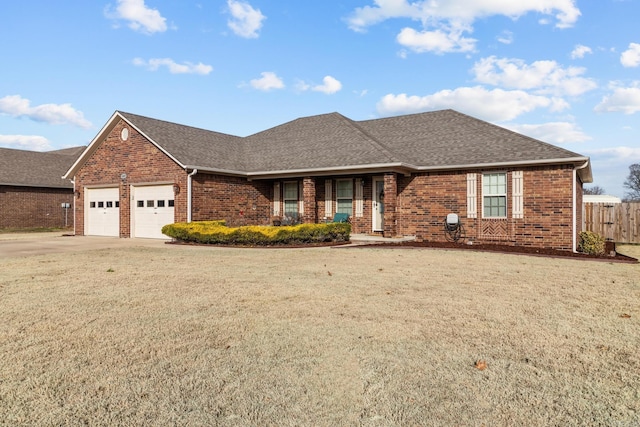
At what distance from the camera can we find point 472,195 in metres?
15.3

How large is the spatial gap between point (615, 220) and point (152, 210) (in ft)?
65.5

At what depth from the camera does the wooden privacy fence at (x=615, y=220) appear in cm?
1828

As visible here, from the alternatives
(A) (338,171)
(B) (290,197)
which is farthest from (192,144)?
(A) (338,171)

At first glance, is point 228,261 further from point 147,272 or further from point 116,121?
point 116,121

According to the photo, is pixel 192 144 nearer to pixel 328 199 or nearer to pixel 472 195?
pixel 328 199

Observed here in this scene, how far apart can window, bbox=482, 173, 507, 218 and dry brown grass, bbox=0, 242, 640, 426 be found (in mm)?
6897

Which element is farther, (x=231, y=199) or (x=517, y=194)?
(x=231, y=199)

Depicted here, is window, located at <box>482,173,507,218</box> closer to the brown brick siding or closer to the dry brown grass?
the brown brick siding

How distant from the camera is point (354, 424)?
276 centimetres

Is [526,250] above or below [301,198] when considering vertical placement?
below

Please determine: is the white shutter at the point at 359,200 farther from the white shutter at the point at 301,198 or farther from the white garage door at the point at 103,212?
the white garage door at the point at 103,212

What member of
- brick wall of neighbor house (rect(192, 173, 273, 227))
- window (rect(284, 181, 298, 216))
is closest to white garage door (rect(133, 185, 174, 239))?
brick wall of neighbor house (rect(192, 173, 273, 227))

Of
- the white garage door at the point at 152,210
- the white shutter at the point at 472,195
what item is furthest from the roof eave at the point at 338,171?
the white garage door at the point at 152,210

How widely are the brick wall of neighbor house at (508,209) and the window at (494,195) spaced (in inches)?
6.5
